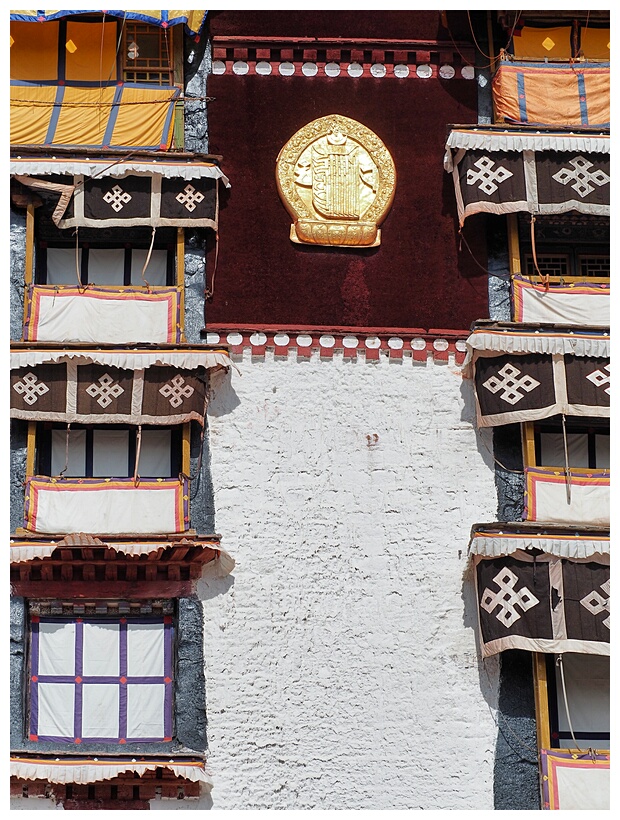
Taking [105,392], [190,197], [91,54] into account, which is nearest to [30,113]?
[91,54]

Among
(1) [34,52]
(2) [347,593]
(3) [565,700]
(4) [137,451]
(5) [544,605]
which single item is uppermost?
(1) [34,52]

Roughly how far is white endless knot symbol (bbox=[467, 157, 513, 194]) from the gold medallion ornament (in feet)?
2.94

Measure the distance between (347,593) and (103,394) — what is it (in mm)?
3103

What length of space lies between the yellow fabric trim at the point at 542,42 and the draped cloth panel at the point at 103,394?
5225mm

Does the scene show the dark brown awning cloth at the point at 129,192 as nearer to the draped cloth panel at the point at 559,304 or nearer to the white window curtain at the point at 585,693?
the draped cloth panel at the point at 559,304

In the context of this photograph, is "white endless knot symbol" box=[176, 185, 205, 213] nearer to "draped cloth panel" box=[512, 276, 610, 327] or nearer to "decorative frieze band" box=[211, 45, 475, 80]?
"decorative frieze band" box=[211, 45, 475, 80]

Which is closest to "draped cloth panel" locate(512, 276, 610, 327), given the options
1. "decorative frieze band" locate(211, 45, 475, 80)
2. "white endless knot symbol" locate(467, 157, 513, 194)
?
"white endless knot symbol" locate(467, 157, 513, 194)

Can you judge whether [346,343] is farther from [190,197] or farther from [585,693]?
[585,693]

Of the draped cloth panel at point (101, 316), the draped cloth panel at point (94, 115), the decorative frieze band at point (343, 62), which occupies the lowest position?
the draped cloth panel at point (101, 316)

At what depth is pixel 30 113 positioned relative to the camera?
1491cm

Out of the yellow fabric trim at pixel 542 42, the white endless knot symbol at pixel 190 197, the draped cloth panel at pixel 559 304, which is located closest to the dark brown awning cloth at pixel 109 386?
the white endless knot symbol at pixel 190 197

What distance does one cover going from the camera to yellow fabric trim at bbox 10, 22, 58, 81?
49.5 ft

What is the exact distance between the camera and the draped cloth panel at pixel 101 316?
46.4ft

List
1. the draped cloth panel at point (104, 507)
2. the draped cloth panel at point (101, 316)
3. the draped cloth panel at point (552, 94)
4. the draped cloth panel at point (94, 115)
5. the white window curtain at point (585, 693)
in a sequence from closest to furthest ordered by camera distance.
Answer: the white window curtain at point (585, 693) < the draped cloth panel at point (104, 507) < the draped cloth panel at point (101, 316) < the draped cloth panel at point (94, 115) < the draped cloth panel at point (552, 94)
